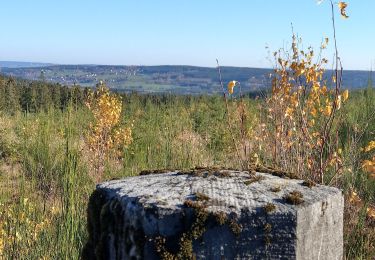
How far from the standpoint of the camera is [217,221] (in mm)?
1753

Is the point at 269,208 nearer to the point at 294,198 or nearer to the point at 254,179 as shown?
the point at 294,198

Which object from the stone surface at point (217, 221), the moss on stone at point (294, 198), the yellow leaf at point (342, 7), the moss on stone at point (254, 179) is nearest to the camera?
the stone surface at point (217, 221)

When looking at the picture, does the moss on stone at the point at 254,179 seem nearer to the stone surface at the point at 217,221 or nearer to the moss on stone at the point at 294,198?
the stone surface at the point at 217,221

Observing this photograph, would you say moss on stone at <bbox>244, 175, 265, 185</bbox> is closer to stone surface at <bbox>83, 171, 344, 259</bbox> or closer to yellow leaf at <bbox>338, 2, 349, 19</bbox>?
stone surface at <bbox>83, 171, 344, 259</bbox>

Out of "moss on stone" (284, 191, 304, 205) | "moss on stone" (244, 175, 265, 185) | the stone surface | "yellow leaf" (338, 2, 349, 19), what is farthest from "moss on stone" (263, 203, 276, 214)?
"yellow leaf" (338, 2, 349, 19)

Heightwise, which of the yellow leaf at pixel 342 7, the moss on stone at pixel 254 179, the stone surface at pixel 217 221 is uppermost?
the yellow leaf at pixel 342 7

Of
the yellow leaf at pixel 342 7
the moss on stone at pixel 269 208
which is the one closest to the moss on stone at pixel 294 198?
the moss on stone at pixel 269 208

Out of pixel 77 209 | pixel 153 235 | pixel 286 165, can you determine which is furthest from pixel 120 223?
pixel 286 165

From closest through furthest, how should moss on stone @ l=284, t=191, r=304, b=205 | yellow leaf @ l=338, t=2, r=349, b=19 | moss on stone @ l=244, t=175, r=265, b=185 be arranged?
moss on stone @ l=284, t=191, r=304, b=205
moss on stone @ l=244, t=175, r=265, b=185
yellow leaf @ l=338, t=2, r=349, b=19

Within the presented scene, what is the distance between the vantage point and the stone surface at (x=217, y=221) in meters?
1.76

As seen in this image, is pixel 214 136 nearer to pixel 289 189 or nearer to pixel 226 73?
pixel 289 189

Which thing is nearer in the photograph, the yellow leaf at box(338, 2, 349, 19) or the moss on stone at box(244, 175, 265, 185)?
the moss on stone at box(244, 175, 265, 185)

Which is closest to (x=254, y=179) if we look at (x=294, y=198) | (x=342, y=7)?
(x=294, y=198)

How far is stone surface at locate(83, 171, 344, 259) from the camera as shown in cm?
176
